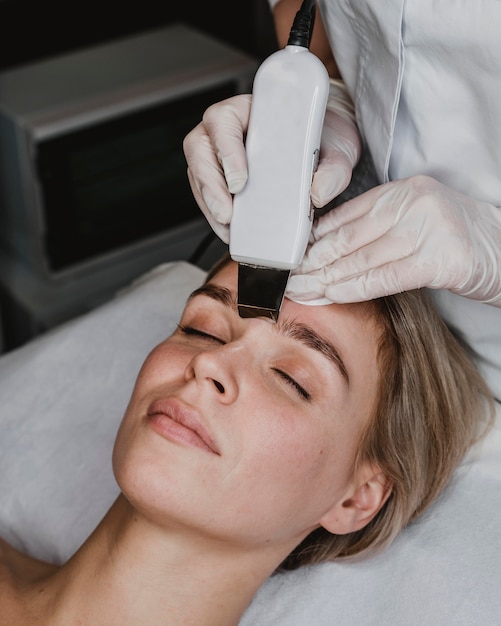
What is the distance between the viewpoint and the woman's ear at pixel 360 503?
1.45 meters

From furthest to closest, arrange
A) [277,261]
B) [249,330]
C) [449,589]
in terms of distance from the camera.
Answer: [449,589]
[249,330]
[277,261]

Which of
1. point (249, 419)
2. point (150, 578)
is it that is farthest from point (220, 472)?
point (150, 578)

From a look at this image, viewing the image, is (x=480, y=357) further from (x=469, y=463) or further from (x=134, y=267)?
(x=134, y=267)

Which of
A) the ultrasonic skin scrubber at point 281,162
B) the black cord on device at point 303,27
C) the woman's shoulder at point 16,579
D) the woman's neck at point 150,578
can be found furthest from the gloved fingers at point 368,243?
the woman's shoulder at point 16,579

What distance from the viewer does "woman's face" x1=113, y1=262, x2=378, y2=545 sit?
126 centimetres

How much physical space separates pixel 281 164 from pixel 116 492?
78cm

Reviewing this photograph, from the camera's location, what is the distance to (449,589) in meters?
1.45

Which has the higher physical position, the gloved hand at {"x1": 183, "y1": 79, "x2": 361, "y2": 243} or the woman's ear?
the gloved hand at {"x1": 183, "y1": 79, "x2": 361, "y2": 243}

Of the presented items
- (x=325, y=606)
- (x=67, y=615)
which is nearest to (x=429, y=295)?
(x=325, y=606)

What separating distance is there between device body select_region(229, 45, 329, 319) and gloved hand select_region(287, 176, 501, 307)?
0.35ft

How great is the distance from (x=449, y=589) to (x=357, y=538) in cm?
18

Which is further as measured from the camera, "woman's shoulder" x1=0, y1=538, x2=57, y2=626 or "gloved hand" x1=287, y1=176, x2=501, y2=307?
"woman's shoulder" x1=0, y1=538, x2=57, y2=626

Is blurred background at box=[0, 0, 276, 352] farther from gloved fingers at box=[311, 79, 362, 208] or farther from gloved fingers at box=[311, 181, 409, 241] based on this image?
gloved fingers at box=[311, 181, 409, 241]

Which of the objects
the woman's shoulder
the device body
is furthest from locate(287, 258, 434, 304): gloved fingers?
the woman's shoulder
